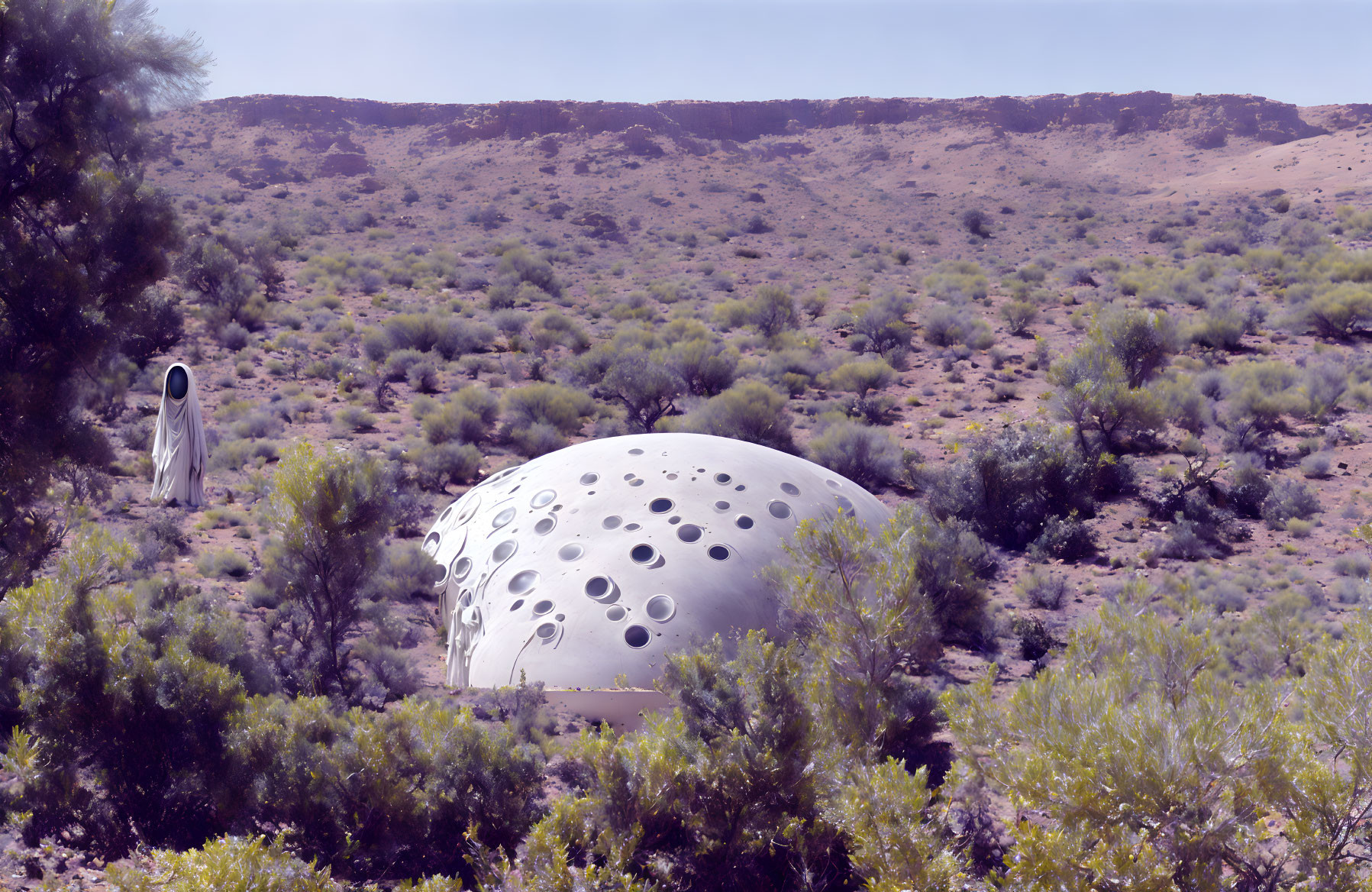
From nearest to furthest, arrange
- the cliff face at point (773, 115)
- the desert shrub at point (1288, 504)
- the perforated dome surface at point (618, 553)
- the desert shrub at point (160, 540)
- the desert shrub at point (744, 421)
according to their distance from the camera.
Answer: the perforated dome surface at point (618, 553) < the desert shrub at point (160, 540) < the desert shrub at point (1288, 504) < the desert shrub at point (744, 421) < the cliff face at point (773, 115)

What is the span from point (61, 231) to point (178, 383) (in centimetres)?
414

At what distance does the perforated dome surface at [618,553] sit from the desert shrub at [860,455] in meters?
5.03

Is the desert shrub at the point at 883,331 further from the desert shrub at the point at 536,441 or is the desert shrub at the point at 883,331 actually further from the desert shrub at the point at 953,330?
the desert shrub at the point at 536,441

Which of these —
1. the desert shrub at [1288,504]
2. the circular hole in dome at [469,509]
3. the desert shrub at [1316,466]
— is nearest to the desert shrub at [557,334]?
the circular hole in dome at [469,509]

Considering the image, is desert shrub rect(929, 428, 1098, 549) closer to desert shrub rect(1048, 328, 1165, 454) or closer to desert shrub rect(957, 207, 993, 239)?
desert shrub rect(1048, 328, 1165, 454)

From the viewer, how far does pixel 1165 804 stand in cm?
440

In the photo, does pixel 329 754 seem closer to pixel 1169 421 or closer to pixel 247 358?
pixel 1169 421

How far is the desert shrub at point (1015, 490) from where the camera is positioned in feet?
46.1

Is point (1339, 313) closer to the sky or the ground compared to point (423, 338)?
closer to the sky

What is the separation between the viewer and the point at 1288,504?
43.1ft

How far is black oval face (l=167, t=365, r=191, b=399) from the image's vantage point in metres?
11.6

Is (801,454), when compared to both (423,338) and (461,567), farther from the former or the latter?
(423,338)

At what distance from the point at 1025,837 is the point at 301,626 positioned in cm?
764

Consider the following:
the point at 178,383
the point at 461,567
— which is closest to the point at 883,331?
the point at 461,567
